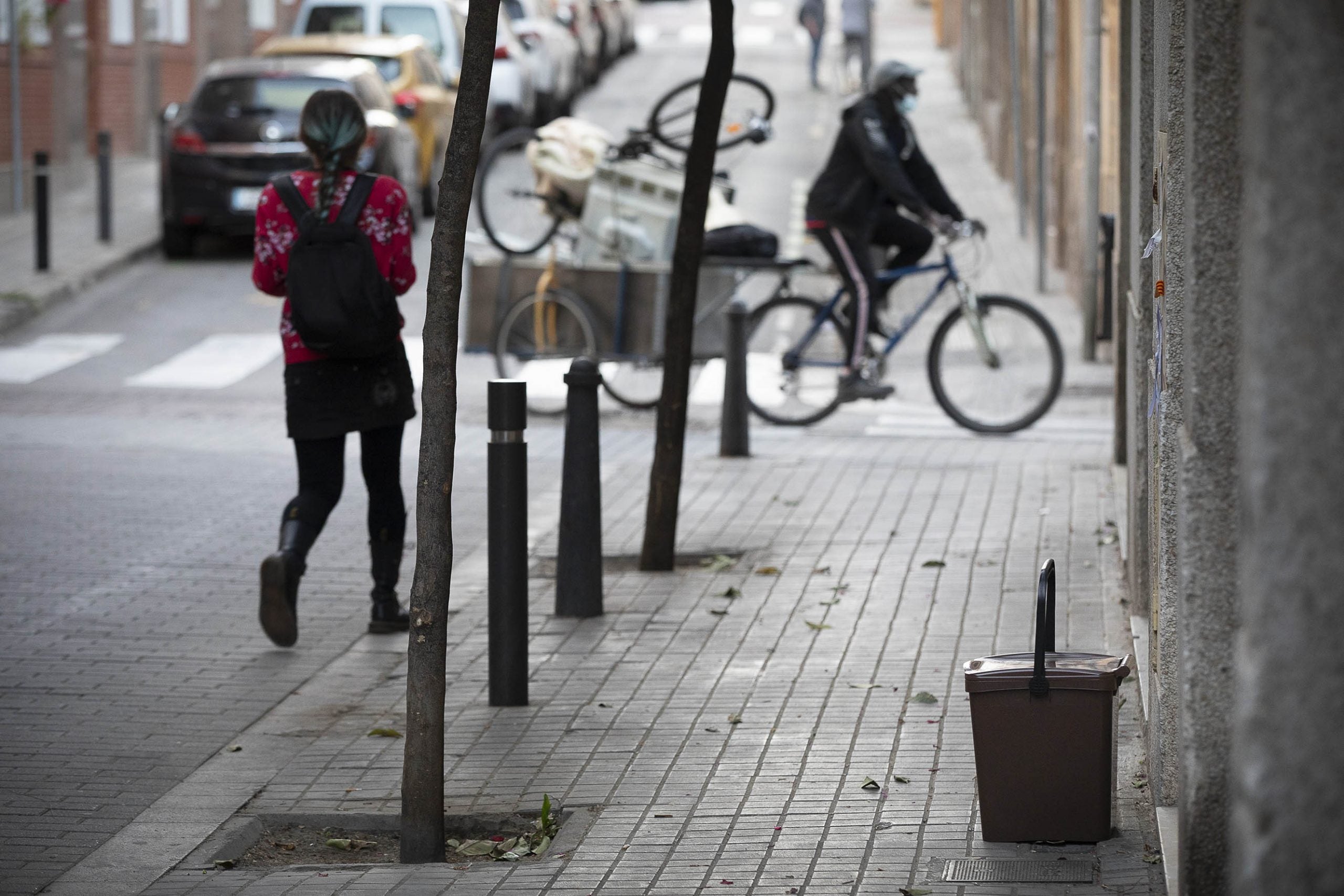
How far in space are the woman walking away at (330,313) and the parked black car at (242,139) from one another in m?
12.0

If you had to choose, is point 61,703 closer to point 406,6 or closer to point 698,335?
point 698,335

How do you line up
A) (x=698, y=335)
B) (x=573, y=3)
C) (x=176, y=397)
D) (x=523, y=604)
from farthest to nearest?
(x=573, y=3) → (x=176, y=397) → (x=698, y=335) → (x=523, y=604)

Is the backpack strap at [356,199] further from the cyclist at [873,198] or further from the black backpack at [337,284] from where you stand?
the cyclist at [873,198]

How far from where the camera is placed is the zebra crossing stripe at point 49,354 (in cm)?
1509

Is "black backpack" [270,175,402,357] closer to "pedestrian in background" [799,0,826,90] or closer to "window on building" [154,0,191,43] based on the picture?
"window on building" [154,0,191,43]

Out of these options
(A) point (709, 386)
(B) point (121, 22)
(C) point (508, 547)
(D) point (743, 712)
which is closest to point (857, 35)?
(B) point (121, 22)

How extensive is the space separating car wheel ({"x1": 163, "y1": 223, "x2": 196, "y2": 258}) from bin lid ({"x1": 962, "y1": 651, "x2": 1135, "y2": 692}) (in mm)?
16688

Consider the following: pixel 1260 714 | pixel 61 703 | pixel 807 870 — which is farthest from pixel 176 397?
pixel 1260 714

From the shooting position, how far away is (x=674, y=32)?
47.2 metres

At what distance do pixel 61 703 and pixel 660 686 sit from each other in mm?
1931

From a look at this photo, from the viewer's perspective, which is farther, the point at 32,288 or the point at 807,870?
the point at 32,288

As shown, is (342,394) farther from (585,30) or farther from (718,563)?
(585,30)

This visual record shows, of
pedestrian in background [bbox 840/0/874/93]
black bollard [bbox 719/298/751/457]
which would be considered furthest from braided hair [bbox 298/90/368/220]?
pedestrian in background [bbox 840/0/874/93]

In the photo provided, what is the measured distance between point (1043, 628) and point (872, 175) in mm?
6950
